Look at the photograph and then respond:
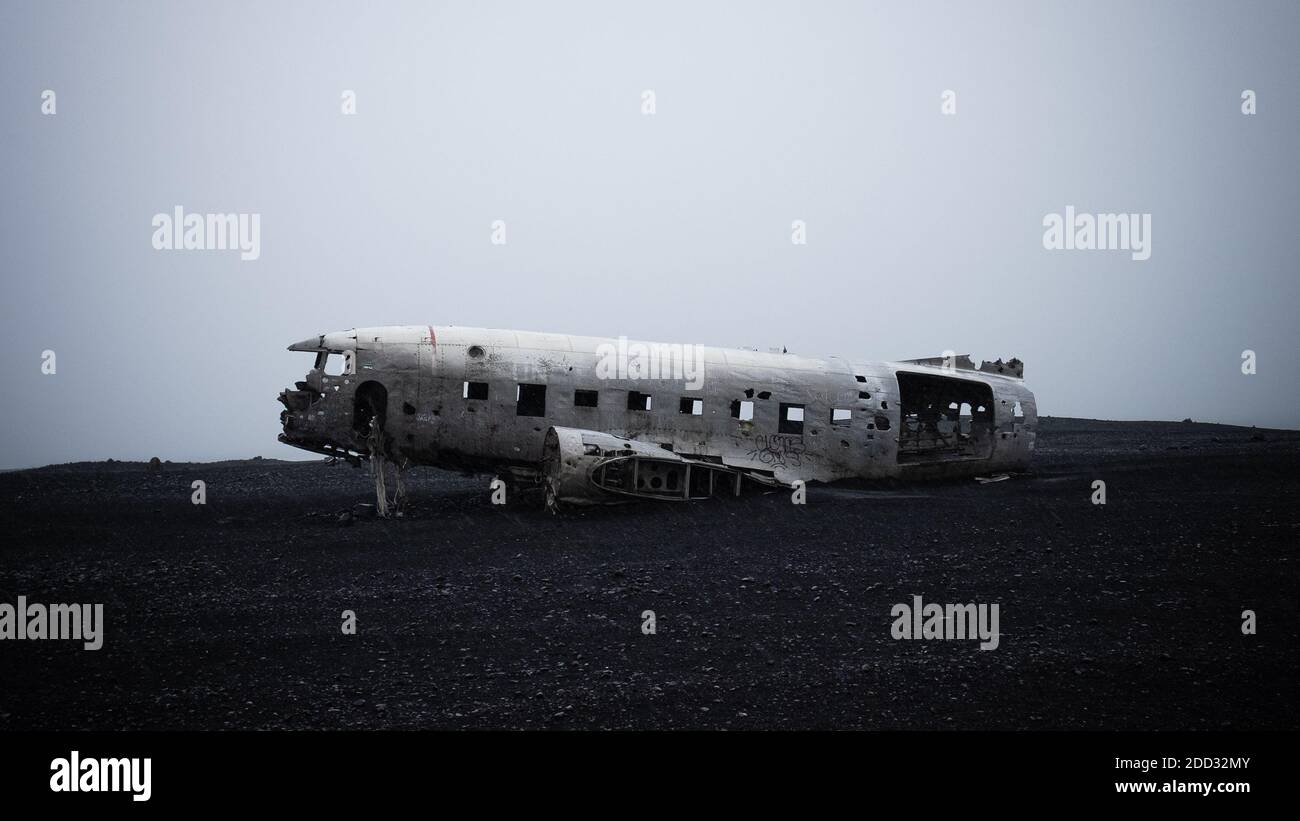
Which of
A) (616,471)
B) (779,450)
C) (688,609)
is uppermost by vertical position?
(779,450)

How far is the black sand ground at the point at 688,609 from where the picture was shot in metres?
7.85

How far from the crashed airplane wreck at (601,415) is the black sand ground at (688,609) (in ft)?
3.47

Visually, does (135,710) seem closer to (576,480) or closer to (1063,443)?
(576,480)

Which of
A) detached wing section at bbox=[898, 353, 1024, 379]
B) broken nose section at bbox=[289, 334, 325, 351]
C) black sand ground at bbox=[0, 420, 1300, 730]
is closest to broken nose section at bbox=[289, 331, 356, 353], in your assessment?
broken nose section at bbox=[289, 334, 325, 351]

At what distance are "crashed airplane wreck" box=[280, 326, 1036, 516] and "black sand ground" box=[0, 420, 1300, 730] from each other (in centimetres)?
106

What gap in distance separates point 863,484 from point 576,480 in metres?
7.53

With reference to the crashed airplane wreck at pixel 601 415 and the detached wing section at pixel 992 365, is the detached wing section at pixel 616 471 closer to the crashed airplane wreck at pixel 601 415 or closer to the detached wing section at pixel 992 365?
the crashed airplane wreck at pixel 601 415

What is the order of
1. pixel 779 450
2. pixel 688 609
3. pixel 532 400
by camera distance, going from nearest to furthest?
1. pixel 688 609
2. pixel 532 400
3. pixel 779 450

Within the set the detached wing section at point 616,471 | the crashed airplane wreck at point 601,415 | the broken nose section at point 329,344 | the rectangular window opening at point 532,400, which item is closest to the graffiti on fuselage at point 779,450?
the crashed airplane wreck at point 601,415

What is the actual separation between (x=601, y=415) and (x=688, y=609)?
7793 millimetres

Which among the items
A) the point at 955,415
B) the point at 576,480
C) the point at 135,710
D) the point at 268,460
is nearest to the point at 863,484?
the point at 955,415

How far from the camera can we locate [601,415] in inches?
704

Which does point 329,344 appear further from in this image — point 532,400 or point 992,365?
point 992,365

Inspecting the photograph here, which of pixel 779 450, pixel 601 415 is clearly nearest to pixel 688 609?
pixel 601 415
